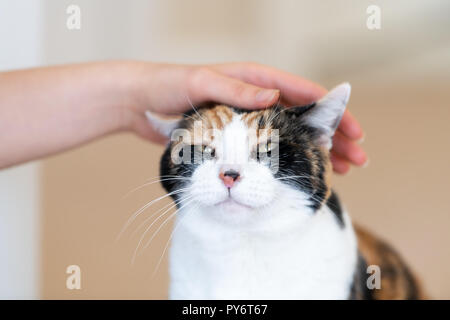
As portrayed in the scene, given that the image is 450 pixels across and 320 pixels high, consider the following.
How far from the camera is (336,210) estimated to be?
1.00 m

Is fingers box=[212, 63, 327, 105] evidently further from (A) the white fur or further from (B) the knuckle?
(A) the white fur

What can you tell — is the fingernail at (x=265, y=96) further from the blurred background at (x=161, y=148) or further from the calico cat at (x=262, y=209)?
the blurred background at (x=161, y=148)

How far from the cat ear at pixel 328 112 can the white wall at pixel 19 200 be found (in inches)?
30.2

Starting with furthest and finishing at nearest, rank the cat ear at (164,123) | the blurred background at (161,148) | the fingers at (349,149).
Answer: the blurred background at (161,148), the fingers at (349,149), the cat ear at (164,123)

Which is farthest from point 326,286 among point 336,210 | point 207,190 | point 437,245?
point 437,245

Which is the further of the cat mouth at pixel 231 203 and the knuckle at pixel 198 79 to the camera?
the knuckle at pixel 198 79

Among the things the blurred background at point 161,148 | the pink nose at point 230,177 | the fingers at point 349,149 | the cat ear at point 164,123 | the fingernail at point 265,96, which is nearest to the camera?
the pink nose at point 230,177

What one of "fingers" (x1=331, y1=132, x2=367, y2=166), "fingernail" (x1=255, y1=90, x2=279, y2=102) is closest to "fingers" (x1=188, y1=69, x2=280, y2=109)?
"fingernail" (x1=255, y1=90, x2=279, y2=102)

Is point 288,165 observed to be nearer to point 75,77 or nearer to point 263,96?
point 263,96

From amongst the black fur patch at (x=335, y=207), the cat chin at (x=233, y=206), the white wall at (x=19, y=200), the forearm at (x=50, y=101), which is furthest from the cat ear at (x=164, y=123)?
the white wall at (x=19, y=200)

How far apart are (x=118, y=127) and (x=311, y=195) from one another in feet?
1.80

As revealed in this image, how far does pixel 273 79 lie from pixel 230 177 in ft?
1.16

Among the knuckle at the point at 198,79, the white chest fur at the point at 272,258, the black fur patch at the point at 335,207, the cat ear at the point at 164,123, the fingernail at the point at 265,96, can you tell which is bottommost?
the white chest fur at the point at 272,258

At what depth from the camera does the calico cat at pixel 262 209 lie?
861 millimetres
